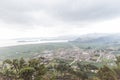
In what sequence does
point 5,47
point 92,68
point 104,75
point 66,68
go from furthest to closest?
A: point 5,47
point 92,68
point 66,68
point 104,75

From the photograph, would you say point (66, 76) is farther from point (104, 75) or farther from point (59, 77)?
point (104, 75)

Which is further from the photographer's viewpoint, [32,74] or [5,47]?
[5,47]

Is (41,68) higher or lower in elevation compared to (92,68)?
higher

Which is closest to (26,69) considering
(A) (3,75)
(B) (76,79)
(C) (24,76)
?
(C) (24,76)

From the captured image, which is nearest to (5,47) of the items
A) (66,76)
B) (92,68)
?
(92,68)

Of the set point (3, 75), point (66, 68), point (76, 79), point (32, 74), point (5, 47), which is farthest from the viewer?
point (5, 47)

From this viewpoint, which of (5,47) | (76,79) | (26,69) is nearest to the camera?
(26,69)

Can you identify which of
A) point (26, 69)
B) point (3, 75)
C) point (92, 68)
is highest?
point (26, 69)

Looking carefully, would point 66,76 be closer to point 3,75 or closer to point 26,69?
point 3,75

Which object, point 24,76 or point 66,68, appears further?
point 66,68
